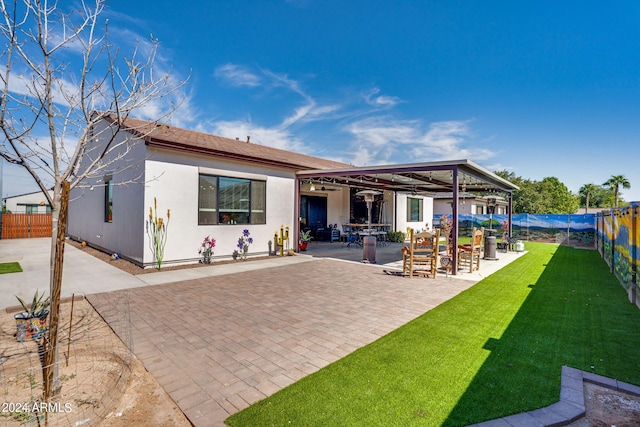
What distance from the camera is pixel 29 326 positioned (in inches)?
154

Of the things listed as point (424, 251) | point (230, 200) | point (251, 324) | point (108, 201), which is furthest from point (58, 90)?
point (108, 201)

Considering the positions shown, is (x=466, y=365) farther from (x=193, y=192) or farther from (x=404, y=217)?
(x=404, y=217)

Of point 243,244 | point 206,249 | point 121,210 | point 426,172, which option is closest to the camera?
point 206,249

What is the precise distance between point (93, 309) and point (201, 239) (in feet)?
13.7

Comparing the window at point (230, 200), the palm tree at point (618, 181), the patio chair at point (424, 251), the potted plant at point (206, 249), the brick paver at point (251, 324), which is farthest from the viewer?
the palm tree at point (618, 181)

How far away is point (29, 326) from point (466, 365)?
547cm

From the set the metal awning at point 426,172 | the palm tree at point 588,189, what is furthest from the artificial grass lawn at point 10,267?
the palm tree at point 588,189

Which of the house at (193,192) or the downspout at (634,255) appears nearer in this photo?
the downspout at (634,255)

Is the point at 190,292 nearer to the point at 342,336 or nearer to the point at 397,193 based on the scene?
the point at 342,336

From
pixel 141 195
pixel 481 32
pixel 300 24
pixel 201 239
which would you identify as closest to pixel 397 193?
pixel 481 32

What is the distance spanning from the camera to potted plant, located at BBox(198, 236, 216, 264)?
9.27 metres

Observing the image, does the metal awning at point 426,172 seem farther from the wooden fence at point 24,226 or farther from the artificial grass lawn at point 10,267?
the wooden fence at point 24,226

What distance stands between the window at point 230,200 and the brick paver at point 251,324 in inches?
103

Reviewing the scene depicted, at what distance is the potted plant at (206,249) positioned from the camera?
9.27 meters
